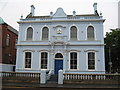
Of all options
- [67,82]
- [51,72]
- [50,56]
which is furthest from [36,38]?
[67,82]

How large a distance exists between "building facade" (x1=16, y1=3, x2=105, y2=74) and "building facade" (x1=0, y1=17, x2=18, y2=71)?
4.20m

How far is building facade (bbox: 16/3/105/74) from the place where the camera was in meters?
18.6

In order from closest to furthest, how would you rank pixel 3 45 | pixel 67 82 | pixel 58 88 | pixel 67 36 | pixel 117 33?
pixel 58 88, pixel 67 82, pixel 67 36, pixel 3 45, pixel 117 33

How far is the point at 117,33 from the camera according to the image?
91.8 ft

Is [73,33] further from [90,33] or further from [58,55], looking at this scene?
[58,55]

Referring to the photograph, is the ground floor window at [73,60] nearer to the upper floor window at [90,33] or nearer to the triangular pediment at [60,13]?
the upper floor window at [90,33]

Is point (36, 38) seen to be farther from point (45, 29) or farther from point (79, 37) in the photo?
point (79, 37)

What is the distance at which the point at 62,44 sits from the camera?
19.0 metres

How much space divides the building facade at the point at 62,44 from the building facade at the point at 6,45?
4.20m

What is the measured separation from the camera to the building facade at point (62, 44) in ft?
61.2

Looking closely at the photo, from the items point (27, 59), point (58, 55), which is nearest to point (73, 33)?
point (58, 55)

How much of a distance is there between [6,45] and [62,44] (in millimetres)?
10765

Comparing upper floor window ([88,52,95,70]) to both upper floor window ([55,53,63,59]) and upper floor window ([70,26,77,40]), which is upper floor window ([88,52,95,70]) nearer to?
upper floor window ([70,26,77,40])

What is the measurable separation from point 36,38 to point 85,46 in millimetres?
6811
